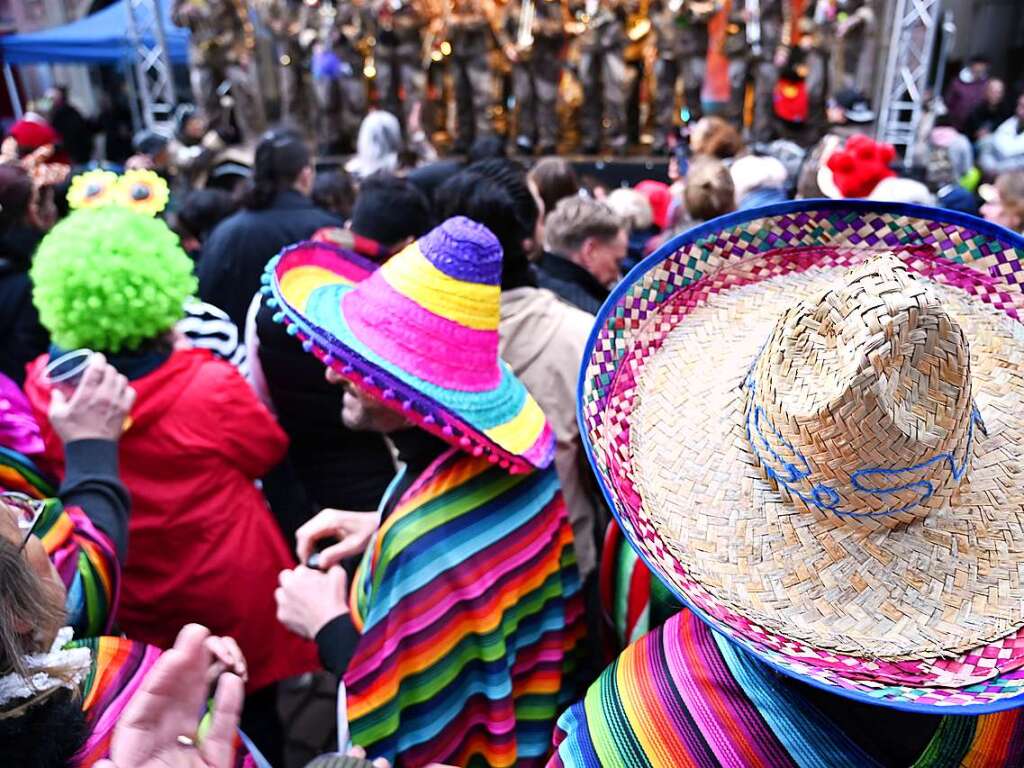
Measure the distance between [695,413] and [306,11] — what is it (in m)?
10.2

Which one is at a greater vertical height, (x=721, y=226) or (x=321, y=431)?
(x=721, y=226)

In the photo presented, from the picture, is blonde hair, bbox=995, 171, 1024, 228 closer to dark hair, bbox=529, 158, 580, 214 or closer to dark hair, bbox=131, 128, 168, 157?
dark hair, bbox=529, 158, 580, 214

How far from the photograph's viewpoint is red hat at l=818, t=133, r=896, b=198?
350 cm

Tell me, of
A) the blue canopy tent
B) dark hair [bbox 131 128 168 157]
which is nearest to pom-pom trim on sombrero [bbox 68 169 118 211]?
dark hair [bbox 131 128 168 157]

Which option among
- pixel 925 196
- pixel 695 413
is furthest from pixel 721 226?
pixel 925 196

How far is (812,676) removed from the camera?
82 centimetres

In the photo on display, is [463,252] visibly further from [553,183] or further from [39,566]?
[553,183]

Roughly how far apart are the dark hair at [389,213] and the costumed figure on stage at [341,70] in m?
7.78

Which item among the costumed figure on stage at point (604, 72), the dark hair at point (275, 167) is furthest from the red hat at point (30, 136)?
the costumed figure on stage at point (604, 72)

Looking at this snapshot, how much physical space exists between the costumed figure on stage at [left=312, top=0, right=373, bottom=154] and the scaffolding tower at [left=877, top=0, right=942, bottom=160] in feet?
19.2

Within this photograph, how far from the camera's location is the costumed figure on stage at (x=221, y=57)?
9438 mm

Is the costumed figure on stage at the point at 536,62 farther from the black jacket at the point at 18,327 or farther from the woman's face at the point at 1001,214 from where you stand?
the black jacket at the point at 18,327

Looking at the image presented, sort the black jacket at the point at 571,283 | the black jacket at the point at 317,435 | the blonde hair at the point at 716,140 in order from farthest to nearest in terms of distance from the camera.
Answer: the blonde hair at the point at 716,140 < the black jacket at the point at 571,283 < the black jacket at the point at 317,435

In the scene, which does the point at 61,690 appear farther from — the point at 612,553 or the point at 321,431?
the point at 321,431
